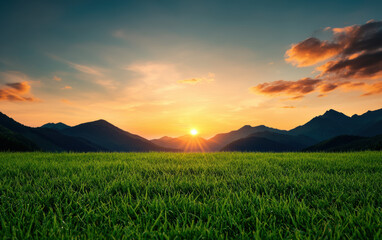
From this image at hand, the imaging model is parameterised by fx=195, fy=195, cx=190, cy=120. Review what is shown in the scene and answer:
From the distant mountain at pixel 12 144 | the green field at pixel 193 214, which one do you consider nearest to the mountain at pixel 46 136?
the distant mountain at pixel 12 144

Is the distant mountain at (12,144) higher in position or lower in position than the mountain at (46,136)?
lower

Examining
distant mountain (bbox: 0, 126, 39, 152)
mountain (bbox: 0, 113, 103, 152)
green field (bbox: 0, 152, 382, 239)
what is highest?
mountain (bbox: 0, 113, 103, 152)

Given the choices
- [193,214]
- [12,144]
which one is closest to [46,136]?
[12,144]

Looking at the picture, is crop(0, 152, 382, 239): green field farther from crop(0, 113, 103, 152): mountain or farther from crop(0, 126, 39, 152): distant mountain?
crop(0, 113, 103, 152): mountain

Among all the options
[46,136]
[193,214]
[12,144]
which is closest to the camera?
[193,214]

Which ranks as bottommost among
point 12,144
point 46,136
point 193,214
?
point 193,214

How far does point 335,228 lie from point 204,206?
1177 mm

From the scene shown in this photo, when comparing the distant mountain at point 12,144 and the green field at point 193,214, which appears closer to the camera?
the green field at point 193,214

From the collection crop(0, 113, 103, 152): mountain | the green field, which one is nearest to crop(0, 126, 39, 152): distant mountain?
the green field

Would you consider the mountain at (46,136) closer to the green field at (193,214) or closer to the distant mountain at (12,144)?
the distant mountain at (12,144)

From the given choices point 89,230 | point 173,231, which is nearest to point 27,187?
point 89,230

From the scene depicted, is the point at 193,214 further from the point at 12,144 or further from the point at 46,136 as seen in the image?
the point at 46,136

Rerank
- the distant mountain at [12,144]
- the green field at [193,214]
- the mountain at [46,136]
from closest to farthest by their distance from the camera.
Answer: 1. the green field at [193,214]
2. the distant mountain at [12,144]
3. the mountain at [46,136]


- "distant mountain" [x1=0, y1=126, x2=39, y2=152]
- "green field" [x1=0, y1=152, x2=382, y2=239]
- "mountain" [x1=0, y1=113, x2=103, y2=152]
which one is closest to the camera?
"green field" [x1=0, y1=152, x2=382, y2=239]
